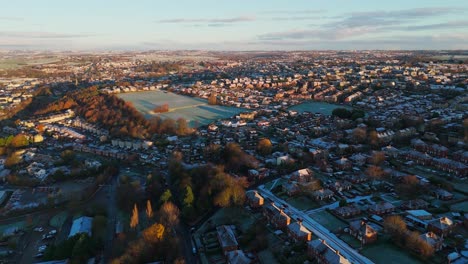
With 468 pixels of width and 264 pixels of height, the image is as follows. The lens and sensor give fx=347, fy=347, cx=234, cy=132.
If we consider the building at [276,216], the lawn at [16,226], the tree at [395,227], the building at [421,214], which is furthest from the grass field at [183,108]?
the tree at [395,227]

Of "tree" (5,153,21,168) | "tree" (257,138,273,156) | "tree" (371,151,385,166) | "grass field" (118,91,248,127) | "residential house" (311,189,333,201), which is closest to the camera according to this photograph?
"residential house" (311,189,333,201)

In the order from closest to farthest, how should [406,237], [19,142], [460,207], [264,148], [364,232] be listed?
[406,237]
[364,232]
[460,207]
[264,148]
[19,142]

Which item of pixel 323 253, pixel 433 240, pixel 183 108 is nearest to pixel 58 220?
pixel 323 253

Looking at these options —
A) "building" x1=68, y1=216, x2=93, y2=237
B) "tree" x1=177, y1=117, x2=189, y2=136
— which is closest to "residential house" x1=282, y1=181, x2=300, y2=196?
"building" x1=68, y1=216, x2=93, y2=237

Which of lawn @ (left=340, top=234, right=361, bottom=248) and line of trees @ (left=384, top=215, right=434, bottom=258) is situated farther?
lawn @ (left=340, top=234, right=361, bottom=248)

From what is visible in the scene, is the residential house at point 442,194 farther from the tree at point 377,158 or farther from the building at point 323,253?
the building at point 323,253

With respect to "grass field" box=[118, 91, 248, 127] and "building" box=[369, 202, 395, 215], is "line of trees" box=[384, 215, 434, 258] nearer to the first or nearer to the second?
"building" box=[369, 202, 395, 215]

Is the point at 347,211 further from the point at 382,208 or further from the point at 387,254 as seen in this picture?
the point at 387,254
